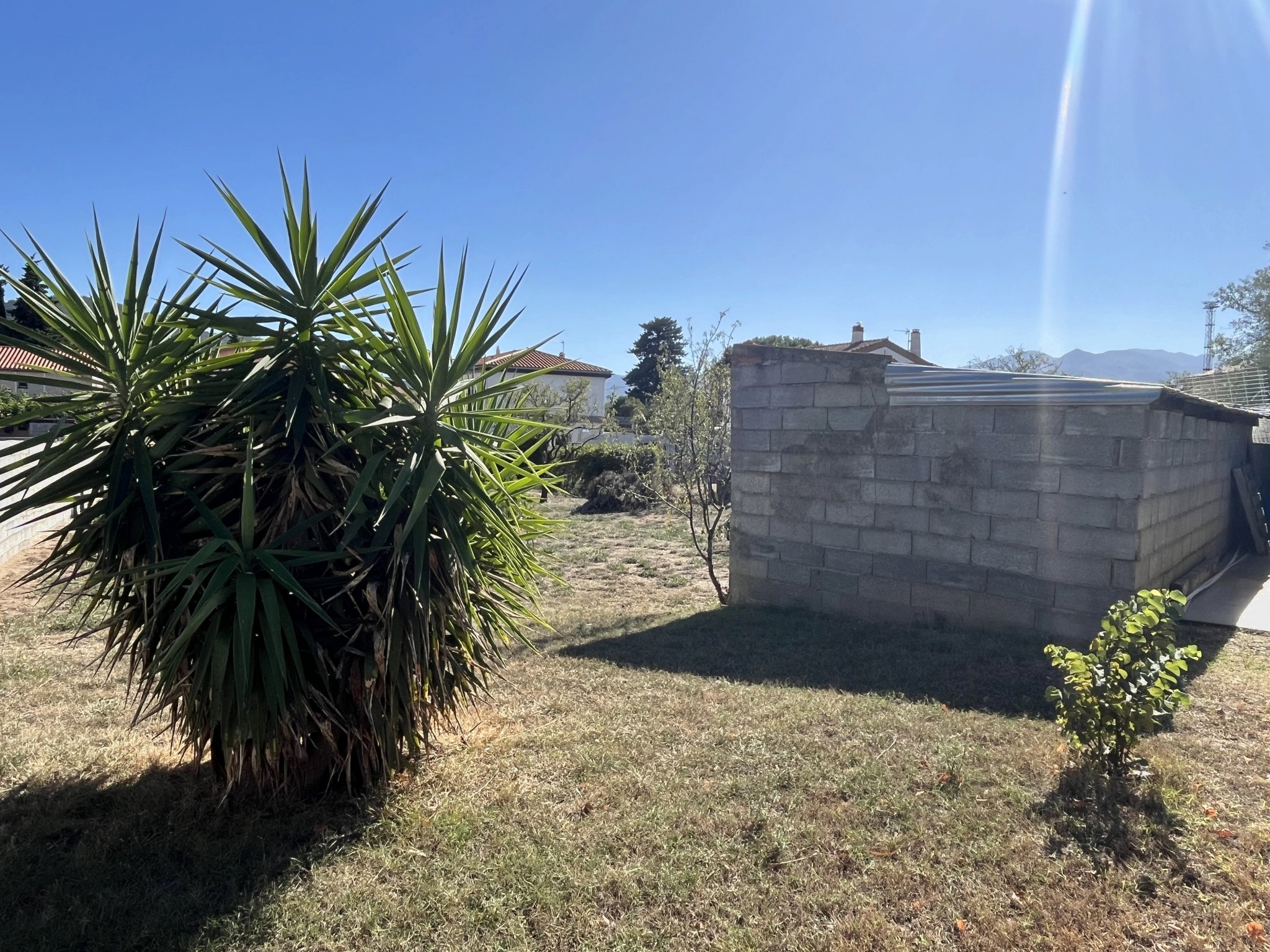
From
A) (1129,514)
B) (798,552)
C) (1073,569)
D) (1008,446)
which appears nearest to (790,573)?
(798,552)

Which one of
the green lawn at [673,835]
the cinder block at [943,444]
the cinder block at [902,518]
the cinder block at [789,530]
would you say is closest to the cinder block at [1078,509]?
the cinder block at [943,444]

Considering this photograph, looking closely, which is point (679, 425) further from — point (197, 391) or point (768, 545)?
point (197, 391)

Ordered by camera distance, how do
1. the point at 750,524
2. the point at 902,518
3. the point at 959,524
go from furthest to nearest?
the point at 750,524 < the point at 902,518 < the point at 959,524

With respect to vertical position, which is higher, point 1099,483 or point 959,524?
point 1099,483

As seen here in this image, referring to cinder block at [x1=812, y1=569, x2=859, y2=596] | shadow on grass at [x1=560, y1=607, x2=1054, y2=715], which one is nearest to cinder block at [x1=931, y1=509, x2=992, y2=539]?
shadow on grass at [x1=560, y1=607, x2=1054, y2=715]

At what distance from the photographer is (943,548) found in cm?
680

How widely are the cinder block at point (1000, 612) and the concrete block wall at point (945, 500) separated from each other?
0.04 ft

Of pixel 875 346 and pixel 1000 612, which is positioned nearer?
pixel 1000 612

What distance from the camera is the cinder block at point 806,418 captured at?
24.5 feet

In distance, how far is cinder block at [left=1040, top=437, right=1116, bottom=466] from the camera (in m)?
5.93

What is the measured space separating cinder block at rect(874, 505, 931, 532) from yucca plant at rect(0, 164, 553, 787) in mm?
4531

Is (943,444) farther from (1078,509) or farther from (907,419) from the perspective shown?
(1078,509)

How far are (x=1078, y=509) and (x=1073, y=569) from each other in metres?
0.46

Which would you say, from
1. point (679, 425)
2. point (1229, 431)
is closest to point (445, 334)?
point (679, 425)
